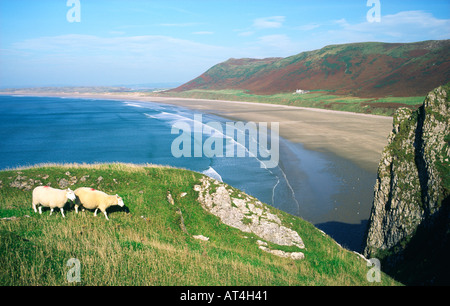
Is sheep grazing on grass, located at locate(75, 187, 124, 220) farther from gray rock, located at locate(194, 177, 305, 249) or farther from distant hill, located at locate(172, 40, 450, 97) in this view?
distant hill, located at locate(172, 40, 450, 97)

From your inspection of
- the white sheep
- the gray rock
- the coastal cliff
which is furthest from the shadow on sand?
the white sheep

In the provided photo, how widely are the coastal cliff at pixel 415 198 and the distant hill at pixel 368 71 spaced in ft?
293

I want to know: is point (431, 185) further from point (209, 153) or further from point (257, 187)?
point (209, 153)

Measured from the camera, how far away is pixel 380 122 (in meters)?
61.7

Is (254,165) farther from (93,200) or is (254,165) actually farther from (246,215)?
(93,200)

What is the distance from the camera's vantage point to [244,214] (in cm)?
1407

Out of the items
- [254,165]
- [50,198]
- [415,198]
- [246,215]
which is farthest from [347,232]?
[50,198]

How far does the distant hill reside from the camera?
100 meters

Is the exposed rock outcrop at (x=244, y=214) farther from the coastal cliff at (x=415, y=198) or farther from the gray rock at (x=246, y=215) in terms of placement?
the coastal cliff at (x=415, y=198)

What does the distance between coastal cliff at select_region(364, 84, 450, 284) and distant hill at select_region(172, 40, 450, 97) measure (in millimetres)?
89395

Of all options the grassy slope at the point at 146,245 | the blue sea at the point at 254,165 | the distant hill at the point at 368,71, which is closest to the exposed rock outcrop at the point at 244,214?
the grassy slope at the point at 146,245

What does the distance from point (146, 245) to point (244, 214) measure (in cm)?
551

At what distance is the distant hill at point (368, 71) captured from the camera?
100m
